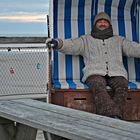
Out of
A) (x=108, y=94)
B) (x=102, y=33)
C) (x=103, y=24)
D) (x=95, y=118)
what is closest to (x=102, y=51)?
(x=102, y=33)

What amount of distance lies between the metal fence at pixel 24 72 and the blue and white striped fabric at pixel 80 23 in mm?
971

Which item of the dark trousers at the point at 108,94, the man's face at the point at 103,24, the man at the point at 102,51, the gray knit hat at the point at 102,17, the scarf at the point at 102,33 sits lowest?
the dark trousers at the point at 108,94

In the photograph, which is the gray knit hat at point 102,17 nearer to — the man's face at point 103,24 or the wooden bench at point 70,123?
the man's face at point 103,24

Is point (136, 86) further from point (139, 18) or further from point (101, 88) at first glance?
point (139, 18)

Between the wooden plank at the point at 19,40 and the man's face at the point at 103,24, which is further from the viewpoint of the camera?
the wooden plank at the point at 19,40

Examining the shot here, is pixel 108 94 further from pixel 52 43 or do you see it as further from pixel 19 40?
pixel 19 40

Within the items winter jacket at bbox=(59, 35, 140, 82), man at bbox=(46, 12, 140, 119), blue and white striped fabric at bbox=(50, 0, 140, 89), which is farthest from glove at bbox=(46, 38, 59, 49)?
blue and white striped fabric at bbox=(50, 0, 140, 89)

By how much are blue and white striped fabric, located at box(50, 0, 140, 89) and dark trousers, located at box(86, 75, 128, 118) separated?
Result: 0.41 m

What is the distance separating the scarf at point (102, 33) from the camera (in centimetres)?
531

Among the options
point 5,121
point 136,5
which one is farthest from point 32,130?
point 136,5

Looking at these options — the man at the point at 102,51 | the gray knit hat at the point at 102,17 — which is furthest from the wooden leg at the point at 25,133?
the gray knit hat at the point at 102,17

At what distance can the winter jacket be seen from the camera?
516 centimetres

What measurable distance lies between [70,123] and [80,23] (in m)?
2.90

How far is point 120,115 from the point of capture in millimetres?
4582
